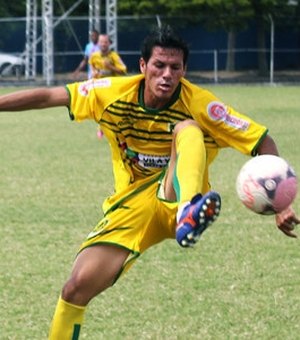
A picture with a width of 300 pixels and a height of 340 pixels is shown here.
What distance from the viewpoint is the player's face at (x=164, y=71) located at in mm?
5691

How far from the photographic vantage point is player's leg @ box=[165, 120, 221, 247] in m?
5.04

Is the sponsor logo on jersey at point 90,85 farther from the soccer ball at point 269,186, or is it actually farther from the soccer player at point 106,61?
the soccer player at point 106,61

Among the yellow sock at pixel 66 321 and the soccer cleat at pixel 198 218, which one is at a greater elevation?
the soccer cleat at pixel 198 218

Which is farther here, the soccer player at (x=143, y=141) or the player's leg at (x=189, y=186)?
the soccer player at (x=143, y=141)

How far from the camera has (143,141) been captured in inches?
233

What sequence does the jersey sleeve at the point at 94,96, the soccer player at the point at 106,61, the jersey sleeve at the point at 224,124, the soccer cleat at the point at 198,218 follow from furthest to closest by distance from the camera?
1. the soccer player at the point at 106,61
2. the jersey sleeve at the point at 94,96
3. the jersey sleeve at the point at 224,124
4. the soccer cleat at the point at 198,218

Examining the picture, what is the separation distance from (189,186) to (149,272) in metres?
2.79

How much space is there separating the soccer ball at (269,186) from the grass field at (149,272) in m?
1.20

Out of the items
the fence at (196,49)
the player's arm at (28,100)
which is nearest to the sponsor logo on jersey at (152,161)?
the player's arm at (28,100)

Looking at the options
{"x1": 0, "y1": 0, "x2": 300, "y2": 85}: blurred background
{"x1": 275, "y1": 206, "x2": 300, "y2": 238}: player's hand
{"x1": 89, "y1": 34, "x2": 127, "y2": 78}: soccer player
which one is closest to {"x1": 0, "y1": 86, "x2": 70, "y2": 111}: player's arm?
{"x1": 275, "y1": 206, "x2": 300, "y2": 238}: player's hand

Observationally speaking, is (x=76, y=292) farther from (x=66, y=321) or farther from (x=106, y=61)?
(x=106, y=61)

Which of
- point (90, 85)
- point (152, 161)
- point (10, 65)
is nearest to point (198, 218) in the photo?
point (152, 161)

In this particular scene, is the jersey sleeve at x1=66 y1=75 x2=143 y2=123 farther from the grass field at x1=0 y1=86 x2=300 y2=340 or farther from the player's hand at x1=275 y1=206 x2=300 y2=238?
the grass field at x1=0 y1=86 x2=300 y2=340

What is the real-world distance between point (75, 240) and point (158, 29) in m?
3.72
